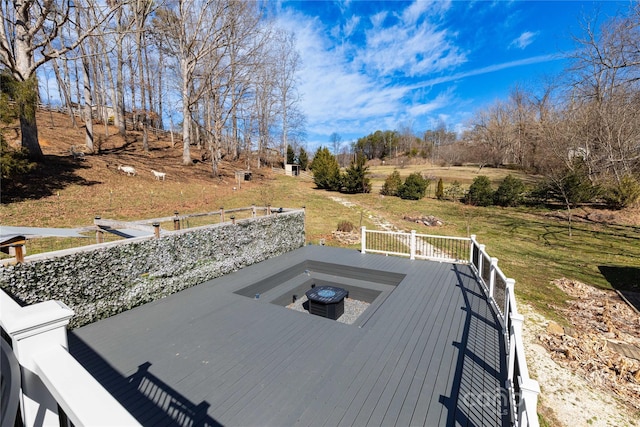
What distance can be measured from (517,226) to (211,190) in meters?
16.5

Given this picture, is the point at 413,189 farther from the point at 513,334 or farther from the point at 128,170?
the point at 513,334

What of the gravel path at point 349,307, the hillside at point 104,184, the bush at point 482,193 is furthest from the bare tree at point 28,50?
the bush at point 482,193

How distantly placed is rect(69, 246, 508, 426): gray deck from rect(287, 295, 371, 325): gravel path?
55.9 inches

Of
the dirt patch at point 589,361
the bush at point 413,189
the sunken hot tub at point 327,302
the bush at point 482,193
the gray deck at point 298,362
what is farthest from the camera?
the bush at point 413,189

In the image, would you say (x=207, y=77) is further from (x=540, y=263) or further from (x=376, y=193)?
(x=540, y=263)

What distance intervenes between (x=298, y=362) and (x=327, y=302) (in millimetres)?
2414

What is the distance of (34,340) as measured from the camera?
1.11 metres

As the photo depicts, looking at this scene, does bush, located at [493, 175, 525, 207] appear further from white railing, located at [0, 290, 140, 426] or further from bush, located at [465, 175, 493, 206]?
white railing, located at [0, 290, 140, 426]

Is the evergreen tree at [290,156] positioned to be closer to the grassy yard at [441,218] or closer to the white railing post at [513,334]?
the grassy yard at [441,218]

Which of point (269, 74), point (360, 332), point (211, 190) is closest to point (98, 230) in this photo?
point (360, 332)

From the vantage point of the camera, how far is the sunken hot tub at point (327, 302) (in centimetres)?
641

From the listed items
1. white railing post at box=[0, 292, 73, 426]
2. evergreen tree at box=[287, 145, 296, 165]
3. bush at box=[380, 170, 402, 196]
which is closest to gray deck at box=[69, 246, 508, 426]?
white railing post at box=[0, 292, 73, 426]

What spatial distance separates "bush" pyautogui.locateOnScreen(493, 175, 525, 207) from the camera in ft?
62.0

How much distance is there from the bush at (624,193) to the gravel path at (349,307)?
16975 millimetres
